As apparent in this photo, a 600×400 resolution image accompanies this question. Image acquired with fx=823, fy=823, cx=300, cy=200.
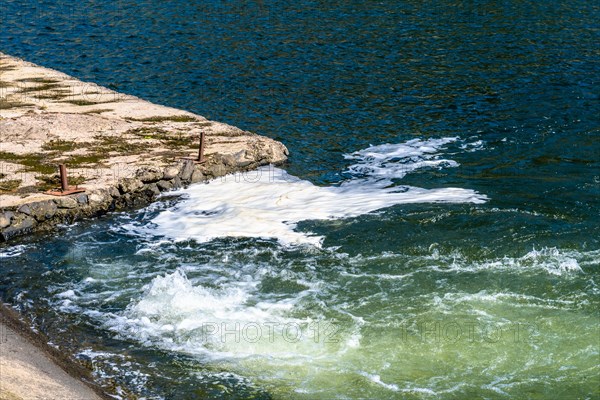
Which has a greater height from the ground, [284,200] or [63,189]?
[63,189]

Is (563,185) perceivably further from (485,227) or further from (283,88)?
(283,88)

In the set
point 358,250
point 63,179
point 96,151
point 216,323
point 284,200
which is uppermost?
point 96,151

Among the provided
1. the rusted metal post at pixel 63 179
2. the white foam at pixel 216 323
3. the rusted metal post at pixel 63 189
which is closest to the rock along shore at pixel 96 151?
the rusted metal post at pixel 63 189

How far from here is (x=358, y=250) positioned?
15672 mm

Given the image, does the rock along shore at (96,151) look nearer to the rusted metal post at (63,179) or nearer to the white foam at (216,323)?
the rusted metal post at (63,179)

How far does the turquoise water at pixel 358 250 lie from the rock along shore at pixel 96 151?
0.54 meters

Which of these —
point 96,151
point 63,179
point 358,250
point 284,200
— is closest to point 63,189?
point 63,179

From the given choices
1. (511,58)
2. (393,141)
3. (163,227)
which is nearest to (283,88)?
(393,141)

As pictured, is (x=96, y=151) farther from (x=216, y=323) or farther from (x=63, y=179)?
(x=216, y=323)

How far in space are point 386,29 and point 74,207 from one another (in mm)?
20736

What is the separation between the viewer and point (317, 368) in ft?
39.8

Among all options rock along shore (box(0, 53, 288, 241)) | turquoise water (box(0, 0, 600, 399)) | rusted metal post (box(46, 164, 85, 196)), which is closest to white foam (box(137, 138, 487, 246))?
turquoise water (box(0, 0, 600, 399))

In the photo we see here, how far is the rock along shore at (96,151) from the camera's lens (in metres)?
17.1

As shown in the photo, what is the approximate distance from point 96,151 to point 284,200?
489cm
